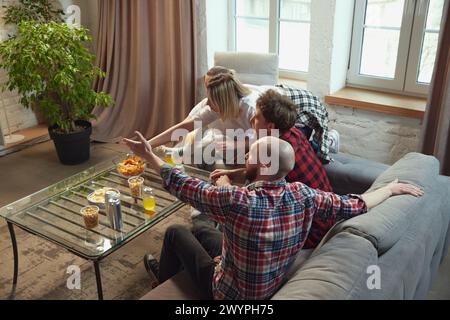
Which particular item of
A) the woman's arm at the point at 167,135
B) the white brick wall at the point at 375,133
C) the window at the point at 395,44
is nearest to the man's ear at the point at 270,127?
the woman's arm at the point at 167,135

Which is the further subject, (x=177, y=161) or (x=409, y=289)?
(x=177, y=161)

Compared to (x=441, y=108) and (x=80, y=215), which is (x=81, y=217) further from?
(x=441, y=108)

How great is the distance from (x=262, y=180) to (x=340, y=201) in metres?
0.30

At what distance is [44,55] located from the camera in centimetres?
306

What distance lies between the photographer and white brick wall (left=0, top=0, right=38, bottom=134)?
372 cm

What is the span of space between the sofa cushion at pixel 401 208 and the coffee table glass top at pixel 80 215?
879mm

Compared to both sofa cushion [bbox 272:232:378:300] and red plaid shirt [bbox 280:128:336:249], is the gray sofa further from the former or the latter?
red plaid shirt [bbox 280:128:336:249]

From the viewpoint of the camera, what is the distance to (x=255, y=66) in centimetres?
308

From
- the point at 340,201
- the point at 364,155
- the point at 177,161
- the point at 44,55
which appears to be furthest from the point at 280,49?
the point at 340,201

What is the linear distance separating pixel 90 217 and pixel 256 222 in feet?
2.91

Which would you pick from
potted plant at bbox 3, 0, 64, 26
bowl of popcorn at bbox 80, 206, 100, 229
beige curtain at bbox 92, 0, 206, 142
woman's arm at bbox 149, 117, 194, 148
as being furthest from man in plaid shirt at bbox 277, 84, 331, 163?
potted plant at bbox 3, 0, 64, 26

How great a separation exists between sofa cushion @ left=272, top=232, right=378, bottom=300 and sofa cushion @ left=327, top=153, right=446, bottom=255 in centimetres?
6

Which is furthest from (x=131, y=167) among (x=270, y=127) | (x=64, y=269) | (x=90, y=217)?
(x=270, y=127)
